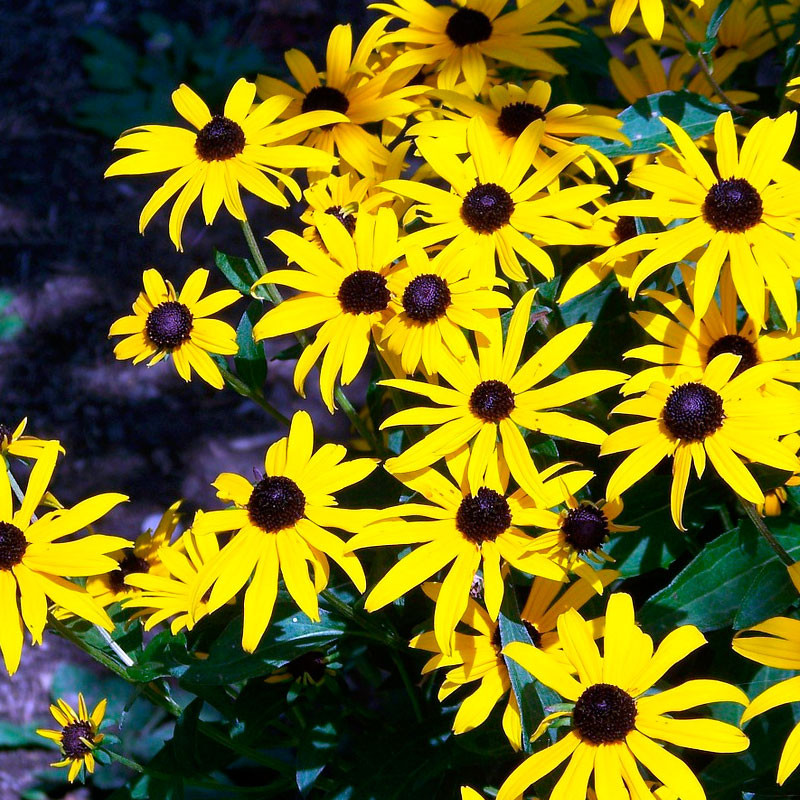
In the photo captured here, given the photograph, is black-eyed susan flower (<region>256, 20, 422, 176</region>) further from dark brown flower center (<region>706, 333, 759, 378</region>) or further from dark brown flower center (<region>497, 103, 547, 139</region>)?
dark brown flower center (<region>706, 333, 759, 378</region>)

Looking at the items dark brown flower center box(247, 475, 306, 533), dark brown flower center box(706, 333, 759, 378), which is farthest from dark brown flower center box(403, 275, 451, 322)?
dark brown flower center box(706, 333, 759, 378)

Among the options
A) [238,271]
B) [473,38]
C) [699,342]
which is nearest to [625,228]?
[699,342]

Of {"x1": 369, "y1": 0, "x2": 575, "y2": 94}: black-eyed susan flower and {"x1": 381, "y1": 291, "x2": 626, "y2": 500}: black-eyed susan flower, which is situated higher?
{"x1": 369, "y1": 0, "x2": 575, "y2": 94}: black-eyed susan flower

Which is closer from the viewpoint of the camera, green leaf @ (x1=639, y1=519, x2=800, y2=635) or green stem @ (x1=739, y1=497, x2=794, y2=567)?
green stem @ (x1=739, y1=497, x2=794, y2=567)

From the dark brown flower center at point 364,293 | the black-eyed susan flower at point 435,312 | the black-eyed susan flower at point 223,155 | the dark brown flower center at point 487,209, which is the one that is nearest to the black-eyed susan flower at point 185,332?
the black-eyed susan flower at point 223,155

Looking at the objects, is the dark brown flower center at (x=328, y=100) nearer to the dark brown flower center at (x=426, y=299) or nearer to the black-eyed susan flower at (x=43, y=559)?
the dark brown flower center at (x=426, y=299)
